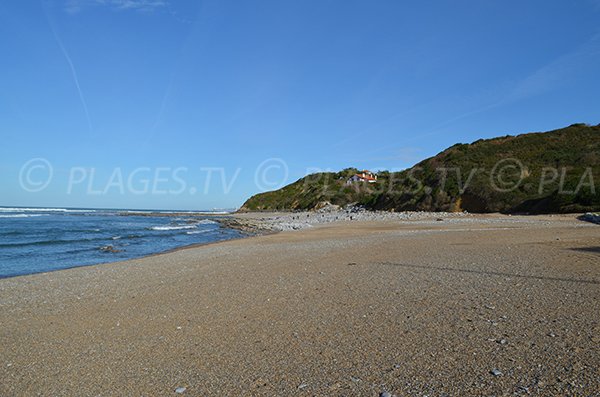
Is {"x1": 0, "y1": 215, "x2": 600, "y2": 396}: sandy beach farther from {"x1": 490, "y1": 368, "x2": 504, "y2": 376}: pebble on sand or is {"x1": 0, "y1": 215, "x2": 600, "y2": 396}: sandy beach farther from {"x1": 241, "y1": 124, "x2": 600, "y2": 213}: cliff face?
{"x1": 241, "y1": 124, "x2": 600, "y2": 213}: cliff face

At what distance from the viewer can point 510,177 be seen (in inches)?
1443

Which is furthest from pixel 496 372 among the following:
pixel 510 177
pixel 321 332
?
pixel 510 177

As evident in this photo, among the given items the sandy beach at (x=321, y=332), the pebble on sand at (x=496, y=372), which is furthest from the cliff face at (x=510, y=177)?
the pebble on sand at (x=496, y=372)

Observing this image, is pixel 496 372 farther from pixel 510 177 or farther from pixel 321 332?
pixel 510 177

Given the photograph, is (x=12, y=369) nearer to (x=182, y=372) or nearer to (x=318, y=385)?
(x=182, y=372)

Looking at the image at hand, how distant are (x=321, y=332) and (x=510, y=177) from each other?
37439 mm

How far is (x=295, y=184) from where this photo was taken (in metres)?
112

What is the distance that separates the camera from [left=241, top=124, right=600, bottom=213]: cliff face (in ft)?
97.0

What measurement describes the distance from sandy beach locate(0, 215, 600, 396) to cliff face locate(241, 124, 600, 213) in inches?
938

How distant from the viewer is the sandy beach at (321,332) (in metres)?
3.55

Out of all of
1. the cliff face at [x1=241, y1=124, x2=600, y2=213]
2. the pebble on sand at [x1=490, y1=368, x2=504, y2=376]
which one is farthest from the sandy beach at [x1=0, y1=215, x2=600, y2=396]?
the cliff face at [x1=241, y1=124, x2=600, y2=213]

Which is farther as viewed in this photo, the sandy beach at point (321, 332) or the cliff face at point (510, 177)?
the cliff face at point (510, 177)

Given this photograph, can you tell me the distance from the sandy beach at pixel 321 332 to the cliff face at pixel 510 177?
23830 millimetres

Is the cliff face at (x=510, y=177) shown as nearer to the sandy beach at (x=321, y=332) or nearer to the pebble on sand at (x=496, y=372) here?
the sandy beach at (x=321, y=332)
